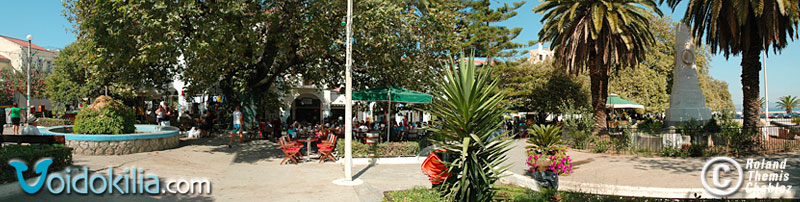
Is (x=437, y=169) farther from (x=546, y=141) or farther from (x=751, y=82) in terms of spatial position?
(x=751, y=82)

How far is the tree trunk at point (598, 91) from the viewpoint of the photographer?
1732cm

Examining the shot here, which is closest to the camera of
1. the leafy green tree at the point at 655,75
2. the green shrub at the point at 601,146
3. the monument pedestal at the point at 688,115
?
the green shrub at the point at 601,146

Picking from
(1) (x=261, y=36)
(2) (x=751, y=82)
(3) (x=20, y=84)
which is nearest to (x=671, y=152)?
(2) (x=751, y=82)

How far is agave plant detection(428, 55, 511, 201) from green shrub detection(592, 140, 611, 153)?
11.3 metres

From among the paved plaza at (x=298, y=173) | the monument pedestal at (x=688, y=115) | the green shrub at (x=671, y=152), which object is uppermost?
the monument pedestal at (x=688, y=115)

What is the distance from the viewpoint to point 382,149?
12148mm

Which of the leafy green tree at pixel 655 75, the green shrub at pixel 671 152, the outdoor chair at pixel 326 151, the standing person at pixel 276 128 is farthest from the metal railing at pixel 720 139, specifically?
the leafy green tree at pixel 655 75

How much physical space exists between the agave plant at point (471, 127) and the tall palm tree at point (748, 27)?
12069 mm

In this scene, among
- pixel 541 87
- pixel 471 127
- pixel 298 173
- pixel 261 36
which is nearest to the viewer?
pixel 471 127

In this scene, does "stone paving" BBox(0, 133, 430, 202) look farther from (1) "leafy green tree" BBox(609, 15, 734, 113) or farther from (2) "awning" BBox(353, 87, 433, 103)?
(1) "leafy green tree" BBox(609, 15, 734, 113)

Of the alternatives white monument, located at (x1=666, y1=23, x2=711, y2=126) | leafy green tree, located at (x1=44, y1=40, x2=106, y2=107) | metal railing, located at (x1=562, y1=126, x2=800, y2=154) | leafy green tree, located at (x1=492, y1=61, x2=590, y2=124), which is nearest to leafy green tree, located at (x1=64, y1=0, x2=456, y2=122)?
metal railing, located at (x1=562, y1=126, x2=800, y2=154)

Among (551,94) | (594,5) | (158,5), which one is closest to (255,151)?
(158,5)

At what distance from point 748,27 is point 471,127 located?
45.6ft

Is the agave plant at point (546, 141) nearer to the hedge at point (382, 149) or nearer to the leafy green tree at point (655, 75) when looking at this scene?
the hedge at point (382, 149)
